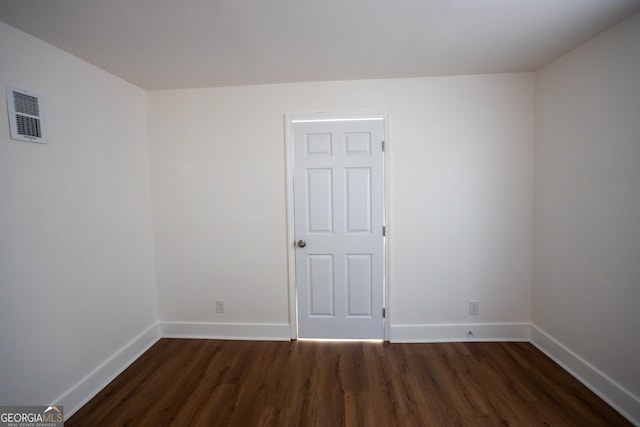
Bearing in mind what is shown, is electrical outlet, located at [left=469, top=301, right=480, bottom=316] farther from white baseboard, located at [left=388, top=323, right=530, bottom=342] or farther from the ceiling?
the ceiling

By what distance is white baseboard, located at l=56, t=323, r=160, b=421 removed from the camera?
5.61 ft

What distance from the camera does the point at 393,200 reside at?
7.89ft

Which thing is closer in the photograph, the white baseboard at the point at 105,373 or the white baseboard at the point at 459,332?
the white baseboard at the point at 105,373

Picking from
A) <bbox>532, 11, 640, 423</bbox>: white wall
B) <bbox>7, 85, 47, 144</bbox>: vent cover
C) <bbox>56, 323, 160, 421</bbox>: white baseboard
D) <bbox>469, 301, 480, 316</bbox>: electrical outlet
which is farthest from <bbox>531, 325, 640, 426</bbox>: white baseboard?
<bbox>7, 85, 47, 144</bbox>: vent cover

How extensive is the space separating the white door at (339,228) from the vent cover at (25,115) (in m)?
1.73

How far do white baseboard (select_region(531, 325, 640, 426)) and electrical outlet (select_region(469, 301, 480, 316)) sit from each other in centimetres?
50

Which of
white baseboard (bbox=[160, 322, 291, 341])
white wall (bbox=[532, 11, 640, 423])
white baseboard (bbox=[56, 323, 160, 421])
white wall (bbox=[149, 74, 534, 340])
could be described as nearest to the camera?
white wall (bbox=[532, 11, 640, 423])

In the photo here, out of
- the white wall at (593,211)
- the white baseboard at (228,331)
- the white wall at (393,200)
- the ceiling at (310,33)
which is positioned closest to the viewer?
the ceiling at (310,33)

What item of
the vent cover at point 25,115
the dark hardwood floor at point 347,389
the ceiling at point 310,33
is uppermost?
the ceiling at point 310,33

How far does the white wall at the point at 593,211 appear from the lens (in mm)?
1567

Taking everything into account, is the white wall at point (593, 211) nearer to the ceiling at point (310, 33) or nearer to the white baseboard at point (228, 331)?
the ceiling at point (310, 33)

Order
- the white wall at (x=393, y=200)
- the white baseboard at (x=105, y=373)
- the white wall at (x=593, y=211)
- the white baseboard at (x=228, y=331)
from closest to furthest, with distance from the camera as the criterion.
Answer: the white wall at (x=593, y=211)
the white baseboard at (x=105, y=373)
the white wall at (x=393, y=200)
the white baseboard at (x=228, y=331)

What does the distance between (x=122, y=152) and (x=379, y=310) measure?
2.73m

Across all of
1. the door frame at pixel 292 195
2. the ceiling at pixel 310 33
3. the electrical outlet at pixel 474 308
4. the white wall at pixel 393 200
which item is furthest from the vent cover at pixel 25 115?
the electrical outlet at pixel 474 308
